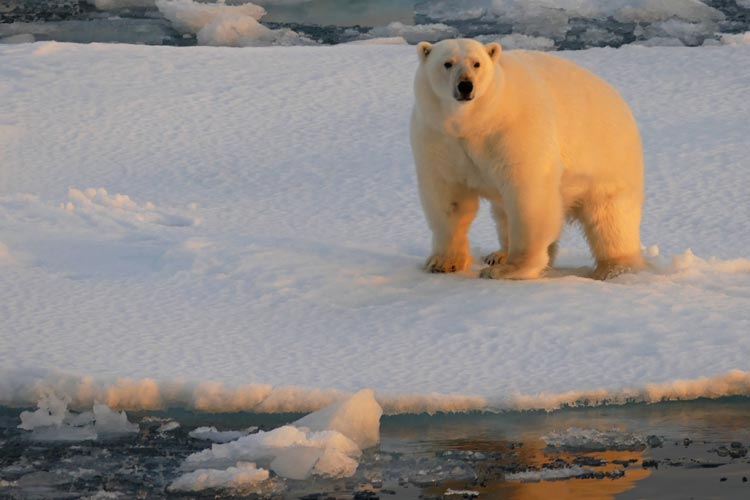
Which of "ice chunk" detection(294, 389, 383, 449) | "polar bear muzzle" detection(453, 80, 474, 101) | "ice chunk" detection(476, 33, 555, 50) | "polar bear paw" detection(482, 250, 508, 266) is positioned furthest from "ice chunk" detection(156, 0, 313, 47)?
"ice chunk" detection(294, 389, 383, 449)

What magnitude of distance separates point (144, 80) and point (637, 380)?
4.75m

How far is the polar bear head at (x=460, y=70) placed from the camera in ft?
14.7

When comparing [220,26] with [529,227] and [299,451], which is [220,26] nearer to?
[529,227]

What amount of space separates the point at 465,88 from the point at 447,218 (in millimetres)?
614

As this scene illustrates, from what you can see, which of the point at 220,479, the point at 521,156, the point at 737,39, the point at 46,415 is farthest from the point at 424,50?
the point at 737,39

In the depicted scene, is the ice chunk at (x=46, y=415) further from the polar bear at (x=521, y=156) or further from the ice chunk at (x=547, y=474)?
the polar bear at (x=521, y=156)

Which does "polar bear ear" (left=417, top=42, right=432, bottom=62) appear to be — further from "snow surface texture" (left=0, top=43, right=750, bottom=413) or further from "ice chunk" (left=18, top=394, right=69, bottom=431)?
"ice chunk" (left=18, top=394, right=69, bottom=431)

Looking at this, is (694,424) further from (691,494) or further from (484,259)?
(484,259)

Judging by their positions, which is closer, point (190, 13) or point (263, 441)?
point (263, 441)

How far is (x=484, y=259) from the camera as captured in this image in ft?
17.5

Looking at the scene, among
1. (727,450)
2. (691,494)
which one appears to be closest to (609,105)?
(727,450)

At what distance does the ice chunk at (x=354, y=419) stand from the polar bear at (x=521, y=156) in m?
1.28

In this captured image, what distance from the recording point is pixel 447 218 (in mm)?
4914

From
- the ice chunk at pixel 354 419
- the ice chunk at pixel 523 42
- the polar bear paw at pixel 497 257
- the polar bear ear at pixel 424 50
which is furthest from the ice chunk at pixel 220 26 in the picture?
the ice chunk at pixel 354 419
